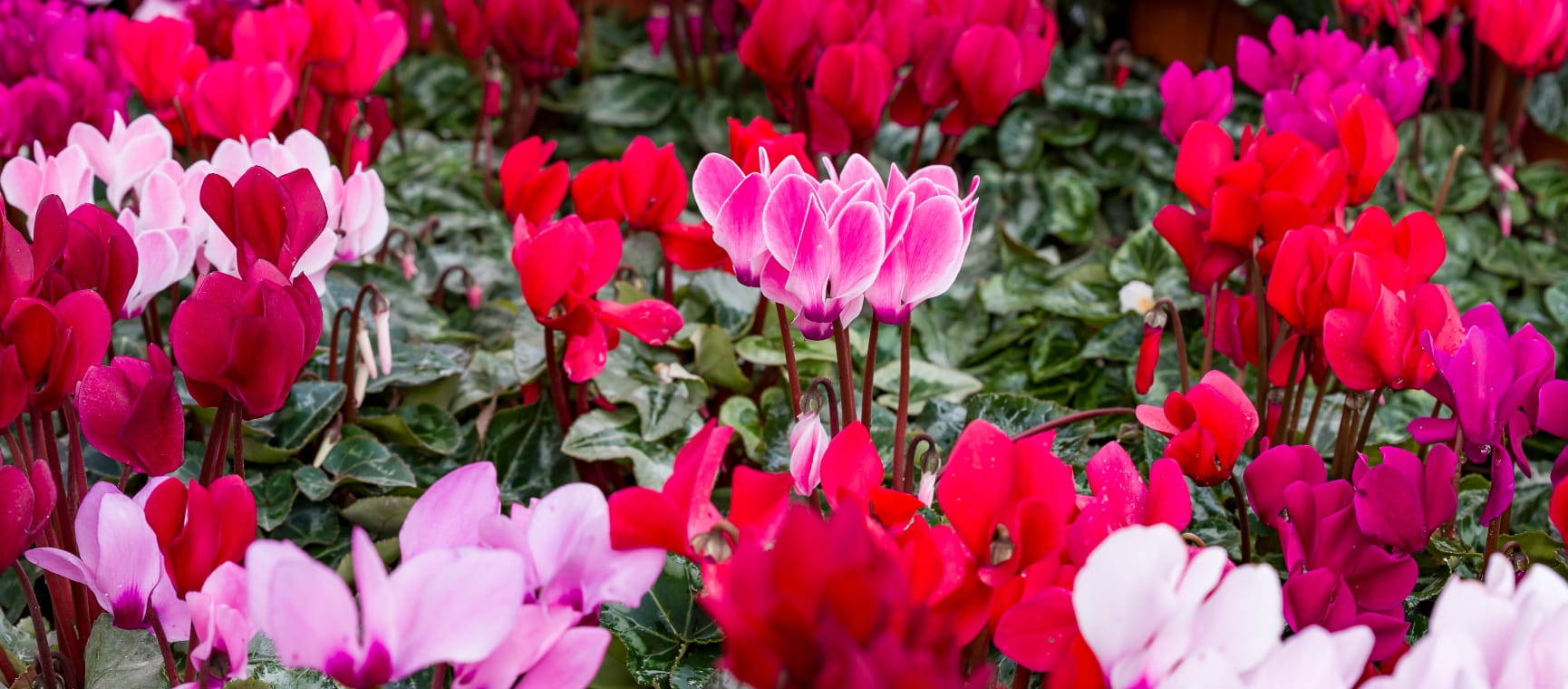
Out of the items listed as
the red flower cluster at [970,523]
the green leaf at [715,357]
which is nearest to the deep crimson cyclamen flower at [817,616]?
the red flower cluster at [970,523]

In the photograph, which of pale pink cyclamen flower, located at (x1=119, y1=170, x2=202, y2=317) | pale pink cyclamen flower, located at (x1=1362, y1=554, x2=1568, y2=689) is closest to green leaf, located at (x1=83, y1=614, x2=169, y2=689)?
pale pink cyclamen flower, located at (x1=119, y1=170, x2=202, y2=317)

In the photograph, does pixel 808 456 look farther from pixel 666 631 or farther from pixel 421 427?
pixel 421 427

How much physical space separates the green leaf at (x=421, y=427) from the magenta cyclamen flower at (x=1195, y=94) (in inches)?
34.0

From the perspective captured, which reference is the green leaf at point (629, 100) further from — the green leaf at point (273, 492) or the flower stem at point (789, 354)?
the flower stem at point (789, 354)

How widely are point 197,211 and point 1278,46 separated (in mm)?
1249

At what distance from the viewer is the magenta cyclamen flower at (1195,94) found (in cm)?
141

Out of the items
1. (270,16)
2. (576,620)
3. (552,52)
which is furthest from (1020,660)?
(552,52)

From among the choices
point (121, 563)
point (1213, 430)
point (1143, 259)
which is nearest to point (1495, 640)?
point (1213, 430)

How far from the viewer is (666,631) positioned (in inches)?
39.2

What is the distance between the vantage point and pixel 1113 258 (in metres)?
1.84

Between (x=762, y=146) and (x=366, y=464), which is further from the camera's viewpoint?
(x=366, y=464)

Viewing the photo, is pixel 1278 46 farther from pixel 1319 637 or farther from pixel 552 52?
pixel 1319 637

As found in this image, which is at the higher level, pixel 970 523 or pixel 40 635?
pixel 970 523

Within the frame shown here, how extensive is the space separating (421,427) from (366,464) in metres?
0.12
